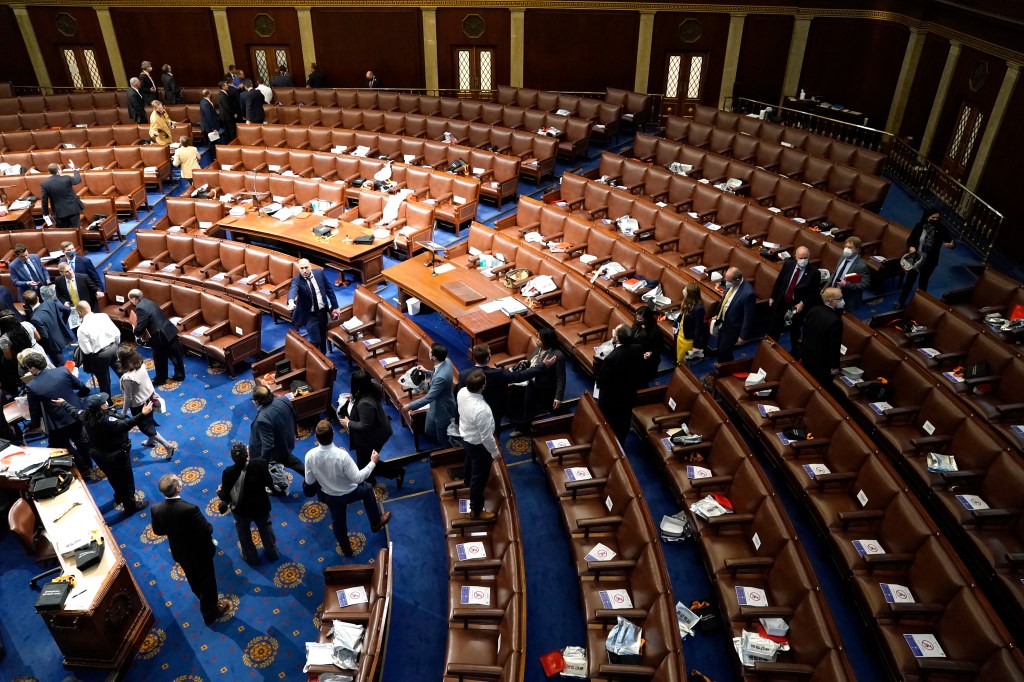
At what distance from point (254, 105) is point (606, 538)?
Answer: 40.6 feet

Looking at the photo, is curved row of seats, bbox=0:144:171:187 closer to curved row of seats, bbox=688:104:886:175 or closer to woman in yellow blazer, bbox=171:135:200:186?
woman in yellow blazer, bbox=171:135:200:186

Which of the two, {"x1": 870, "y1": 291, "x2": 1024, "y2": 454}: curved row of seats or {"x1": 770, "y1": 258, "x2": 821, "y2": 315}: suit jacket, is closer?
{"x1": 870, "y1": 291, "x2": 1024, "y2": 454}: curved row of seats

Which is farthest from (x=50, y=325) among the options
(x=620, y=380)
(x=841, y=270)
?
(x=841, y=270)

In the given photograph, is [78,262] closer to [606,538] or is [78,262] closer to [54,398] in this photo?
[54,398]

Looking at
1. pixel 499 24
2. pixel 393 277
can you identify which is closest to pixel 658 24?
pixel 499 24

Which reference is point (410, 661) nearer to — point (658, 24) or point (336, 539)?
point (336, 539)

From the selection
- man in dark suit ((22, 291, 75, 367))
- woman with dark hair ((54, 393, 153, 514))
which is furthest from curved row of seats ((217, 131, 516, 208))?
woman with dark hair ((54, 393, 153, 514))

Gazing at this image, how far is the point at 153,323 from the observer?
8.11m

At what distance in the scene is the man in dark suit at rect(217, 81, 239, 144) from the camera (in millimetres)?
14328

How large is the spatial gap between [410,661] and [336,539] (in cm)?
144

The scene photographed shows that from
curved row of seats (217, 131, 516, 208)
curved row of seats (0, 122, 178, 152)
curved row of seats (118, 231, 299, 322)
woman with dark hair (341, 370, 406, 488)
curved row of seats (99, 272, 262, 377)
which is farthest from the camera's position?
curved row of seats (0, 122, 178, 152)

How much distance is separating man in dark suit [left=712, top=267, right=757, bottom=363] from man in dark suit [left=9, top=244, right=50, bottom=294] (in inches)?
326

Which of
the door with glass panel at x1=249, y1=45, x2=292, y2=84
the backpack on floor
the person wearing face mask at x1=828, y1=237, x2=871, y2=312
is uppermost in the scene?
the door with glass panel at x1=249, y1=45, x2=292, y2=84

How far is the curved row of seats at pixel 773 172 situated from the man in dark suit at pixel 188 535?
8642 millimetres
